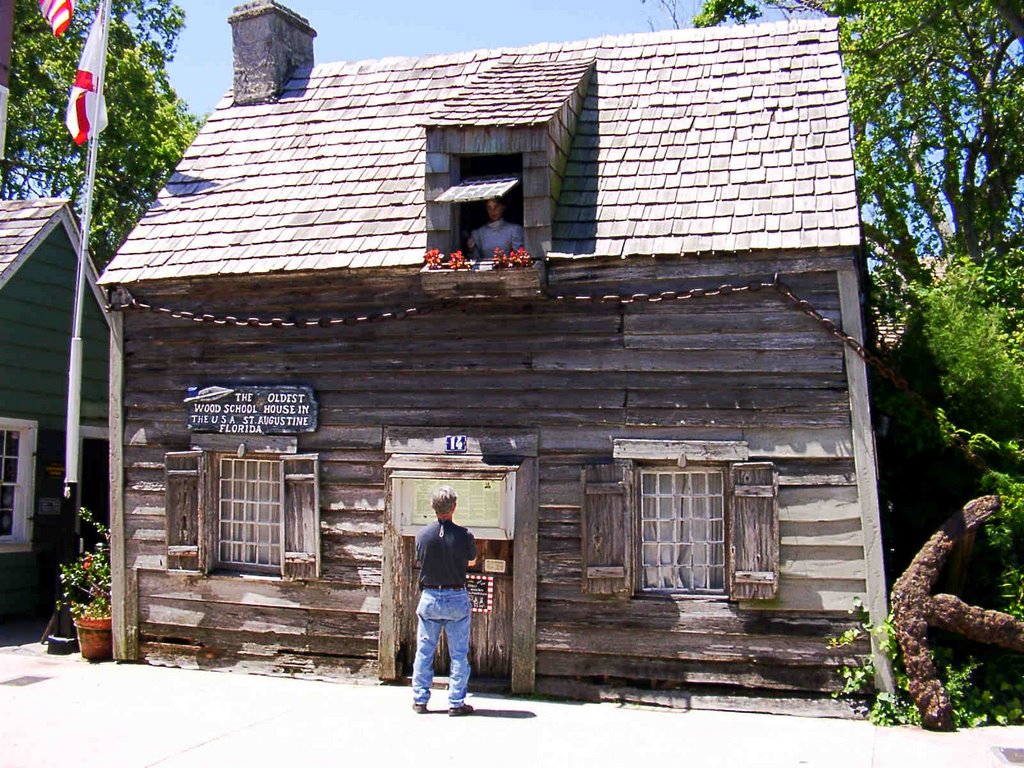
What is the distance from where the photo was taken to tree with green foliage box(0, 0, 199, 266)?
19438mm

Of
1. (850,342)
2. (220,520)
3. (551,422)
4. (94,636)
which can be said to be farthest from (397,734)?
(850,342)

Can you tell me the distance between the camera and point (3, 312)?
1209 cm

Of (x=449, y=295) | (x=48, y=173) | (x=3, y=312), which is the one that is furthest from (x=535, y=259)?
(x=48, y=173)

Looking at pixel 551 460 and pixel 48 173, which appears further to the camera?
pixel 48 173

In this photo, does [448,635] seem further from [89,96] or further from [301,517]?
[89,96]

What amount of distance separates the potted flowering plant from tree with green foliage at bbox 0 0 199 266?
9.94 meters

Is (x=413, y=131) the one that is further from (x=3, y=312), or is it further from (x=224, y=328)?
(x=3, y=312)

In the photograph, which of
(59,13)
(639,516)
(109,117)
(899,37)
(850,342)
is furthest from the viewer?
(109,117)

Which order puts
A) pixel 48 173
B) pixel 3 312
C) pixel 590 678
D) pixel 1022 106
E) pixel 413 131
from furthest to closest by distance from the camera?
1. pixel 48 173
2. pixel 1022 106
3. pixel 3 312
4. pixel 413 131
5. pixel 590 678

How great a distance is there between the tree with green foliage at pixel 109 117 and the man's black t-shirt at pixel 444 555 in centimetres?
1390

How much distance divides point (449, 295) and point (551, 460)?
162 cm

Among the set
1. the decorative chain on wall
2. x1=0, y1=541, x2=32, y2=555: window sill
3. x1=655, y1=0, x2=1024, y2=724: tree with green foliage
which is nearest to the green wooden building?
x1=0, y1=541, x2=32, y2=555: window sill

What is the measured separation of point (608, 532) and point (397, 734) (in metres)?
2.27

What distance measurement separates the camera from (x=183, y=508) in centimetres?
957
